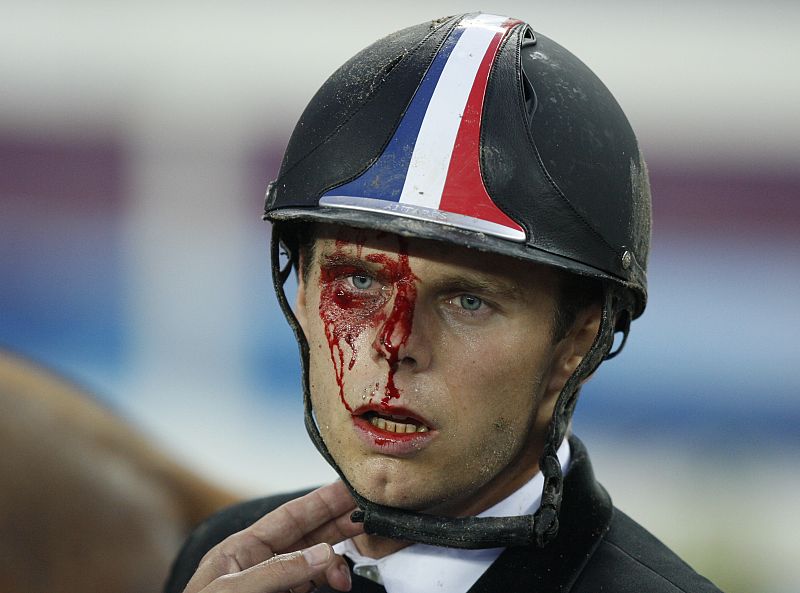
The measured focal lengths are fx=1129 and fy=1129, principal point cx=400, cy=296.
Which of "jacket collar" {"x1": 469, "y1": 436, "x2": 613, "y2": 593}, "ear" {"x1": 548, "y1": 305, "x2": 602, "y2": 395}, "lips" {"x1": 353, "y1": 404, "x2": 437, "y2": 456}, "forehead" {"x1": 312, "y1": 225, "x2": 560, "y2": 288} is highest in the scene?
"forehead" {"x1": 312, "y1": 225, "x2": 560, "y2": 288}

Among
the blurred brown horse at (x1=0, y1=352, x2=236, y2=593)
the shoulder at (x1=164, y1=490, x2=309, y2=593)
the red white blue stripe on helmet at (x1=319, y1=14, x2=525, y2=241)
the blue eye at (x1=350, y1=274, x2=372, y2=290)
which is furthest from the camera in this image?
the blurred brown horse at (x1=0, y1=352, x2=236, y2=593)

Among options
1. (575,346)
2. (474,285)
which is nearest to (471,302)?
(474,285)

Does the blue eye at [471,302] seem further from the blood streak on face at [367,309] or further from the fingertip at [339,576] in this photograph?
the fingertip at [339,576]

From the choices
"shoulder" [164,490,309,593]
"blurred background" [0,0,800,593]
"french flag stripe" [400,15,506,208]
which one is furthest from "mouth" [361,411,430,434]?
"blurred background" [0,0,800,593]

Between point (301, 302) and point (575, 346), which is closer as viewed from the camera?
point (575, 346)

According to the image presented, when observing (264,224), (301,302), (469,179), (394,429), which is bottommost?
(264,224)

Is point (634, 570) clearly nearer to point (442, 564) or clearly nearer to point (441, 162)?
point (442, 564)

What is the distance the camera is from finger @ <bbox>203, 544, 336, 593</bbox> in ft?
5.67

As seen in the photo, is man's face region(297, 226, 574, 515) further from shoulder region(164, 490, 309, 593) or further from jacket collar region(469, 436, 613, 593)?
shoulder region(164, 490, 309, 593)

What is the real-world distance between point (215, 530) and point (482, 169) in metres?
1.14

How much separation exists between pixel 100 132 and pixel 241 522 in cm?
376

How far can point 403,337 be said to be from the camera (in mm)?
1712

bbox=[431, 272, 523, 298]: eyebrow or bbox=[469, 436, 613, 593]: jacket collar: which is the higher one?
bbox=[431, 272, 523, 298]: eyebrow

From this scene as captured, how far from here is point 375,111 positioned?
6.06 feet
